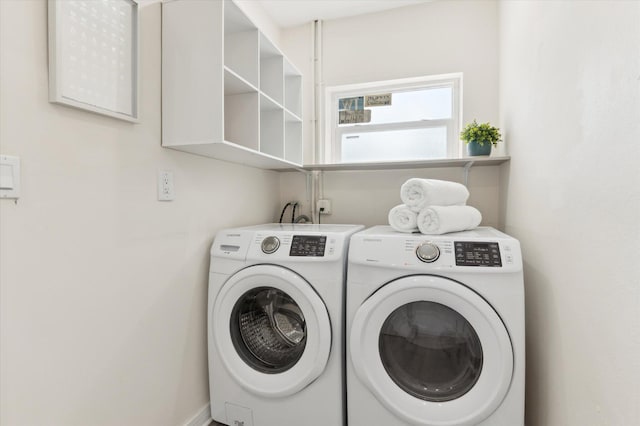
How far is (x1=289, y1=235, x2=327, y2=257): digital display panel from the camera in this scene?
1.39 m

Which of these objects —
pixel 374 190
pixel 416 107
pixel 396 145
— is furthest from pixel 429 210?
pixel 416 107

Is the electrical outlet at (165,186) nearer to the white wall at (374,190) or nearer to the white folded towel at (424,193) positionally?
the white folded towel at (424,193)

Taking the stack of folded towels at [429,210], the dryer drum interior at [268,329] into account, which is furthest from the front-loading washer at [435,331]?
the dryer drum interior at [268,329]

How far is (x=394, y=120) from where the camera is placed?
2318mm

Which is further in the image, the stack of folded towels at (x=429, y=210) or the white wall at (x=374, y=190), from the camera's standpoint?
the white wall at (x=374, y=190)

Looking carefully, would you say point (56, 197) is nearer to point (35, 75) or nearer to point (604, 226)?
point (35, 75)

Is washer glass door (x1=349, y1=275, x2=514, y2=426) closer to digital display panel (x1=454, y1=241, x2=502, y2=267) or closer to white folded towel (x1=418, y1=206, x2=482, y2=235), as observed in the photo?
digital display panel (x1=454, y1=241, x2=502, y2=267)

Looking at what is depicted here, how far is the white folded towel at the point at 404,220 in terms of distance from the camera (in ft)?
4.77

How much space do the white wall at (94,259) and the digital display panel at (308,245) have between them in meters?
0.49

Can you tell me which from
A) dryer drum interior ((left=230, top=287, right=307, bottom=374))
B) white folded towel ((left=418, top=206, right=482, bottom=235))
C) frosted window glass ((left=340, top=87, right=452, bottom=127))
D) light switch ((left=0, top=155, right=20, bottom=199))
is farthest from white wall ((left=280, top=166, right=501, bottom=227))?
light switch ((left=0, top=155, right=20, bottom=199))

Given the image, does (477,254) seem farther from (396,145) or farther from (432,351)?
(396,145)

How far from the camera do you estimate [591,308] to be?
870 mm

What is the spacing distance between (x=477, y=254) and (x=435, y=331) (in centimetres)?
35

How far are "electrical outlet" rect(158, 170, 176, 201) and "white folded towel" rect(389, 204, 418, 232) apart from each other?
983mm
